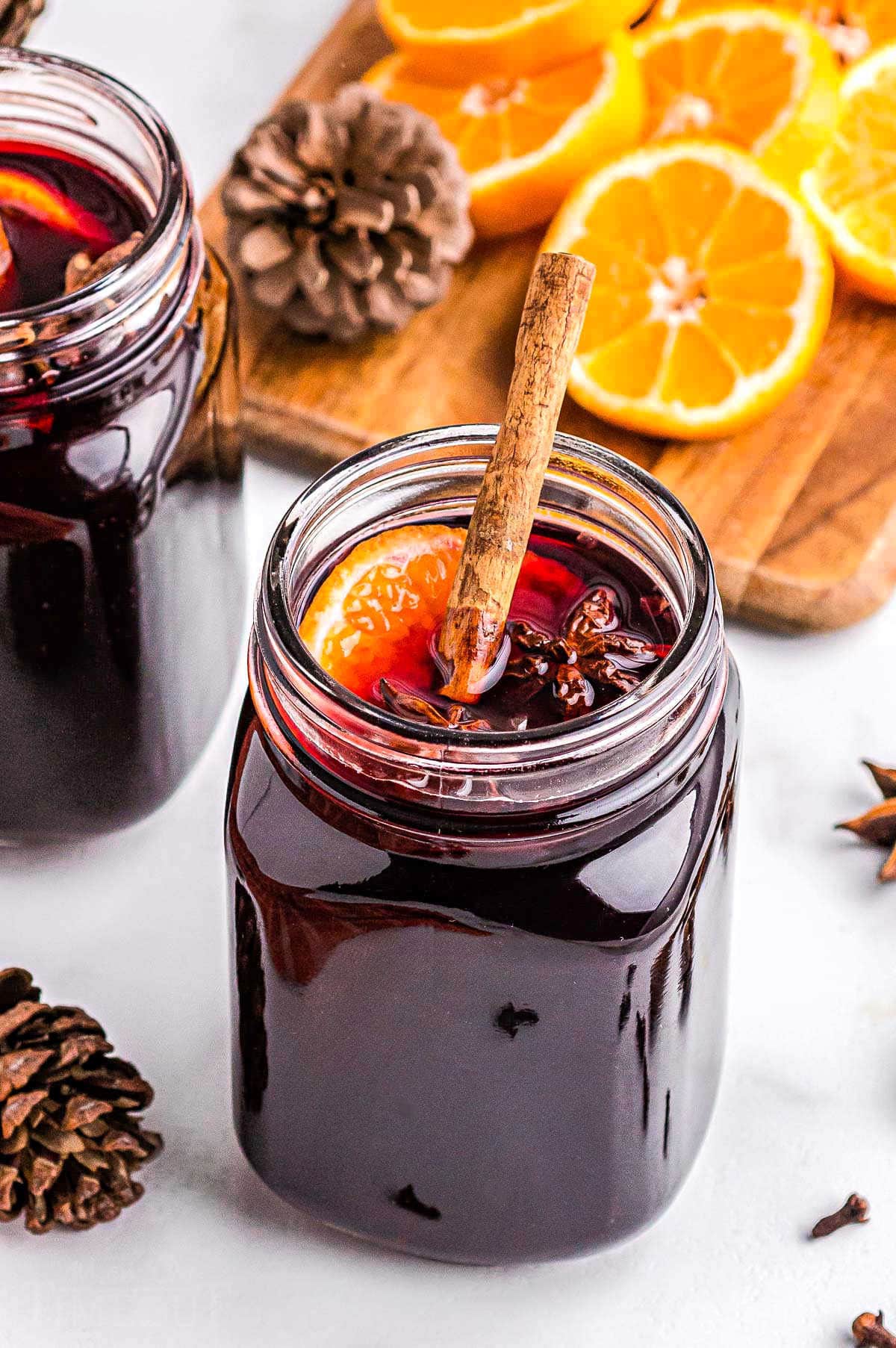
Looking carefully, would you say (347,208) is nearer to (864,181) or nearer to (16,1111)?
(864,181)

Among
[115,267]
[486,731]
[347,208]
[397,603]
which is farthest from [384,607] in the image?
[347,208]

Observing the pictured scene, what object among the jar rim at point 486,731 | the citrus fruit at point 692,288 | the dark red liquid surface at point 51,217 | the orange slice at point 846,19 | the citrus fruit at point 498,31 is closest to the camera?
the jar rim at point 486,731

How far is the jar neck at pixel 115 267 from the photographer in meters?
1.07

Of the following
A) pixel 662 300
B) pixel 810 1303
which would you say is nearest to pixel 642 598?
pixel 810 1303

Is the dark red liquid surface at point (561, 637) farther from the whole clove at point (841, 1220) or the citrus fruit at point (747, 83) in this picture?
the citrus fruit at point (747, 83)

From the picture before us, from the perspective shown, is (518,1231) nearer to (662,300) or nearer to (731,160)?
(662,300)

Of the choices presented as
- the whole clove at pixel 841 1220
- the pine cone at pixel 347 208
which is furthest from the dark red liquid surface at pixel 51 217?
the whole clove at pixel 841 1220

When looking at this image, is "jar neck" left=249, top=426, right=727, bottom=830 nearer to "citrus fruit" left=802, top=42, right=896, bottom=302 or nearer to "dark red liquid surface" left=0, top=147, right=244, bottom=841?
"dark red liquid surface" left=0, top=147, right=244, bottom=841

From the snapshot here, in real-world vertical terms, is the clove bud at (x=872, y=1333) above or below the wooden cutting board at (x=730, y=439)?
below

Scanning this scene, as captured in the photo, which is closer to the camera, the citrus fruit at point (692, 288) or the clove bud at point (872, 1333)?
the clove bud at point (872, 1333)

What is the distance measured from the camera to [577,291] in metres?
0.97

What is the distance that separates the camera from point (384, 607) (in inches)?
39.1

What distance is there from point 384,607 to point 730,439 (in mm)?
672

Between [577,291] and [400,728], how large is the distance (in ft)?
0.94
